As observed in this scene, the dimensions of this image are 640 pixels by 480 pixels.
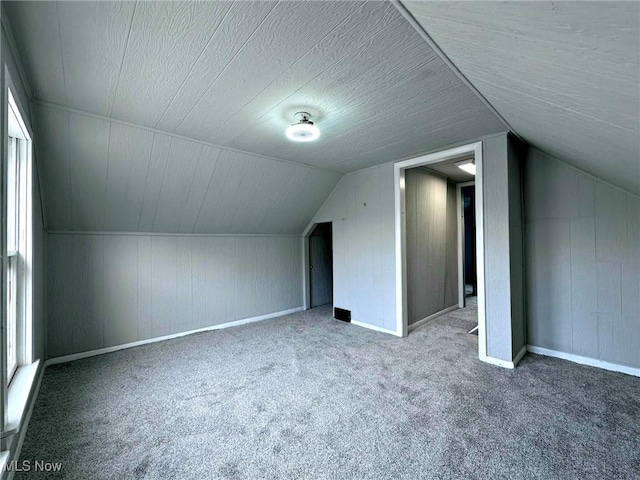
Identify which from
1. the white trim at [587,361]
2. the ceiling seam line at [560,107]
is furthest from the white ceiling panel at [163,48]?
the white trim at [587,361]

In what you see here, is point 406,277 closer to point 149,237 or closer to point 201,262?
point 201,262

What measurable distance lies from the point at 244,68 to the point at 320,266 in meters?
4.25

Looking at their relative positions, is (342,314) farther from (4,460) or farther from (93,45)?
(93,45)

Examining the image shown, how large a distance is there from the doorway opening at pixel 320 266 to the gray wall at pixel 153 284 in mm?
594

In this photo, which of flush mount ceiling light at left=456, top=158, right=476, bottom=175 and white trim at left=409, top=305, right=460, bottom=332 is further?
white trim at left=409, top=305, right=460, bottom=332

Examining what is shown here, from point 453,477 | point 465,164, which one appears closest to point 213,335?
point 453,477

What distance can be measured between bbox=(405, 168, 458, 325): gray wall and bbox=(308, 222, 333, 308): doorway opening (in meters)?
1.91

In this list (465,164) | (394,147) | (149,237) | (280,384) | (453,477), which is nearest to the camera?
(453,477)

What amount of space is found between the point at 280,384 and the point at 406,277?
2.13m

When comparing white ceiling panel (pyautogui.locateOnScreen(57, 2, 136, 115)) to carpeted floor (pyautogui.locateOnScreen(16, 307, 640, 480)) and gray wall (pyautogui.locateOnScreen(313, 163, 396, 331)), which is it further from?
gray wall (pyautogui.locateOnScreen(313, 163, 396, 331))

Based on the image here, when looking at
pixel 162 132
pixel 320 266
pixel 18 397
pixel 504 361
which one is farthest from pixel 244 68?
pixel 320 266

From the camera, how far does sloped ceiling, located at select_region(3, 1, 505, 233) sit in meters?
1.38

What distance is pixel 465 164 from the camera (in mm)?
3973

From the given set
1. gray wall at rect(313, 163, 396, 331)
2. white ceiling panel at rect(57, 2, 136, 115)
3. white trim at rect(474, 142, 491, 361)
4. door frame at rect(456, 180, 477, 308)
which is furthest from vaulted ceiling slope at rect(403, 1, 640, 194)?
door frame at rect(456, 180, 477, 308)
